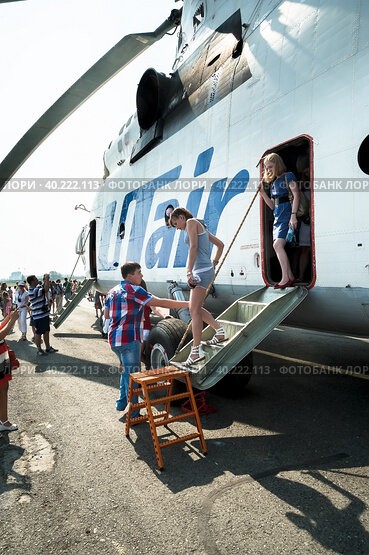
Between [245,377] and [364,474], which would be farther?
[245,377]

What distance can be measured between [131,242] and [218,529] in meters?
7.58

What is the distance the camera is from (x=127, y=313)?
4.89 meters

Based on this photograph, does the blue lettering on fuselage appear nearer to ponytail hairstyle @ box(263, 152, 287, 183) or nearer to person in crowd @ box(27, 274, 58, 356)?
ponytail hairstyle @ box(263, 152, 287, 183)

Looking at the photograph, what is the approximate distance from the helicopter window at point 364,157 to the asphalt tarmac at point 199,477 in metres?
2.87

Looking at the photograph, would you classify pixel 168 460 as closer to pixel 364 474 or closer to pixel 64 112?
pixel 364 474

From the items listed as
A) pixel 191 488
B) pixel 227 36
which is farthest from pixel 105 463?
pixel 227 36

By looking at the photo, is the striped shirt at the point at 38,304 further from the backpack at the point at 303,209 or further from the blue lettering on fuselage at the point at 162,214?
the backpack at the point at 303,209

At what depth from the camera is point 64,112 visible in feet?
53.7

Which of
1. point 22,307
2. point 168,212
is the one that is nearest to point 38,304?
point 22,307

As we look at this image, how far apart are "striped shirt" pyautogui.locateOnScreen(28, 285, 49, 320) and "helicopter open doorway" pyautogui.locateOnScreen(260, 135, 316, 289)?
6.16 m

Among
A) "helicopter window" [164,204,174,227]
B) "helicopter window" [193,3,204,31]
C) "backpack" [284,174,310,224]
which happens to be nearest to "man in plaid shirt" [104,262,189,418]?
"backpack" [284,174,310,224]

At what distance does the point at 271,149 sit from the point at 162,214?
10.7ft

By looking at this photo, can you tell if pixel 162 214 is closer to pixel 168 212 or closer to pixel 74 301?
pixel 168 212

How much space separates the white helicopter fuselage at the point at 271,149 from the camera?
4141 mm
